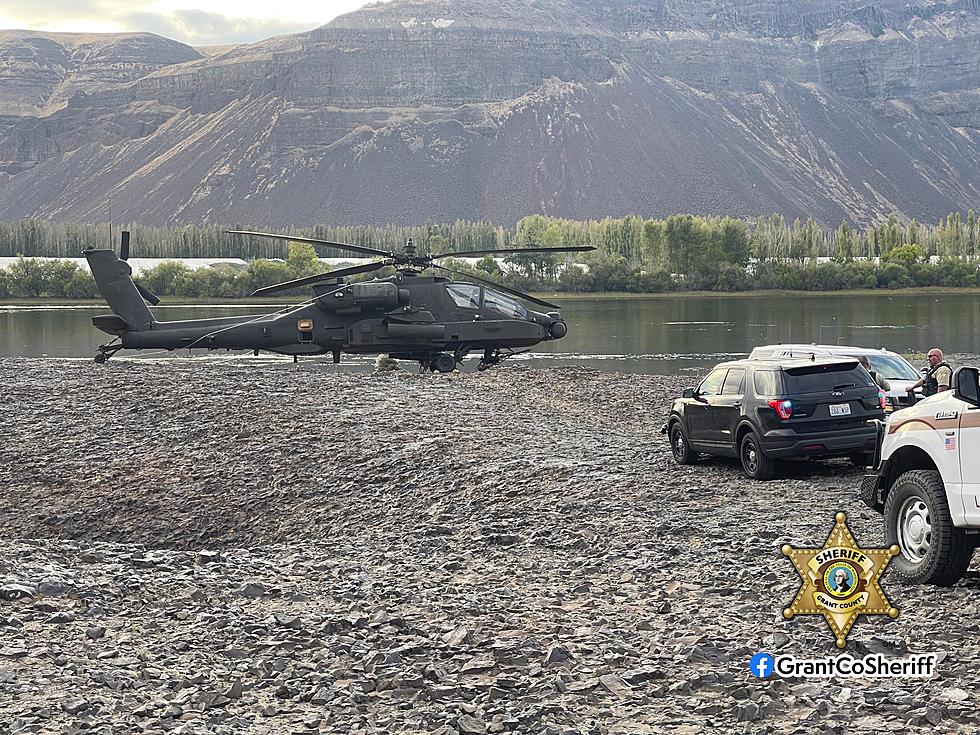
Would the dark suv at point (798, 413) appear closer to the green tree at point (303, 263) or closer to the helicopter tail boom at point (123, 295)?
the helicopter tail boom at point (123, 295)

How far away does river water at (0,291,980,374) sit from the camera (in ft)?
166

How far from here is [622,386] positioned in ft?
99.7

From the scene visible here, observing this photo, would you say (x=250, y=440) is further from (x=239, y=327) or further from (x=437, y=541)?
(x=239, y=327)

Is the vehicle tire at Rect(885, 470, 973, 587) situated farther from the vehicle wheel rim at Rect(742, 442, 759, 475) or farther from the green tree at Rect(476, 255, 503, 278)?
the green tree at Rect(476, 255, 503, 278)

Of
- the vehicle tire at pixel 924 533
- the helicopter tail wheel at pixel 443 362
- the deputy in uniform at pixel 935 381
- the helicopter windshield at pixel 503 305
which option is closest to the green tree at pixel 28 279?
the helicopter tail wheel at pixel 443 362

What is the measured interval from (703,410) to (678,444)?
89 centimetres

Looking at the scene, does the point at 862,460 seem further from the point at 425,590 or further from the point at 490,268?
the point at 490,268

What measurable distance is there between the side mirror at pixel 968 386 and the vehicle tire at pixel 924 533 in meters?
0.77

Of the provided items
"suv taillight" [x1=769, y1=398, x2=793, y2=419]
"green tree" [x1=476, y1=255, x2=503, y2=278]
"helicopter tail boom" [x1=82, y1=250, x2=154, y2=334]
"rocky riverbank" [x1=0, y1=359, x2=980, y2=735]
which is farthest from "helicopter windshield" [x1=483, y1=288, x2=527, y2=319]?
"green tree" [x1=476, y1=255, x2=503, y2=278]

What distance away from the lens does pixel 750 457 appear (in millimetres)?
15602

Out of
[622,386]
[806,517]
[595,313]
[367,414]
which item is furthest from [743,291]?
[806,517]

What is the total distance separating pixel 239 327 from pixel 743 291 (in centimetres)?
11089

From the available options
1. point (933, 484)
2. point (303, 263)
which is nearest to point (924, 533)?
point (933, 484)

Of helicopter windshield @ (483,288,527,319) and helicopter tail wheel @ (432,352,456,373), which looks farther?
helicopter tail wheel @ (432,352,456,373)
